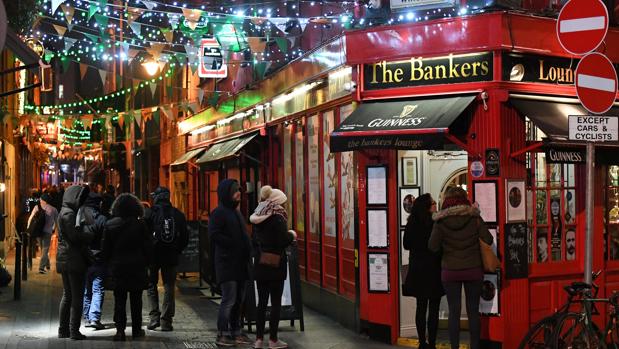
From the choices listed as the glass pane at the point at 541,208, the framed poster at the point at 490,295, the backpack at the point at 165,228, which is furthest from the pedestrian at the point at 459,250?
the backpack at the point at 165,228

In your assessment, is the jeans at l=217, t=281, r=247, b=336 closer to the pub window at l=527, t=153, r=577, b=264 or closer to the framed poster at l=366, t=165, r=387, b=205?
the framed poster at l=366, t=165, r=387, b=205

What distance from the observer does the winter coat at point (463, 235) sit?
31.1ft

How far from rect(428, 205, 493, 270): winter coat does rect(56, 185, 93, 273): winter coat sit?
170 inches

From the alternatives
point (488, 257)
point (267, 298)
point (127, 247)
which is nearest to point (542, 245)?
point (488, 257)

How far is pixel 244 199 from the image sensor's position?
64.5 ft

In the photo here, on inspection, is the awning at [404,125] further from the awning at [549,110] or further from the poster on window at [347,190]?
the poster on window at [347,190]

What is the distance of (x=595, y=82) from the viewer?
8500mm

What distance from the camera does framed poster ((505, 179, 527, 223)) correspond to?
33.4 ft

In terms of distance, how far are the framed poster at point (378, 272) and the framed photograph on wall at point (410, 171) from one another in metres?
1.02

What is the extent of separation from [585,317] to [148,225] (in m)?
5.67

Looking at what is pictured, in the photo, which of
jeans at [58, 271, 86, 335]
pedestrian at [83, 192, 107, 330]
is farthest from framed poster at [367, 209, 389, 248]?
jeans at [58, 271, 86, 335]

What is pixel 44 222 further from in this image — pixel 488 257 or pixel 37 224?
pixel 488 257

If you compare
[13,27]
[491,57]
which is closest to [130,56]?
[13,27]

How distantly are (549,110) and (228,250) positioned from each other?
3989mm
